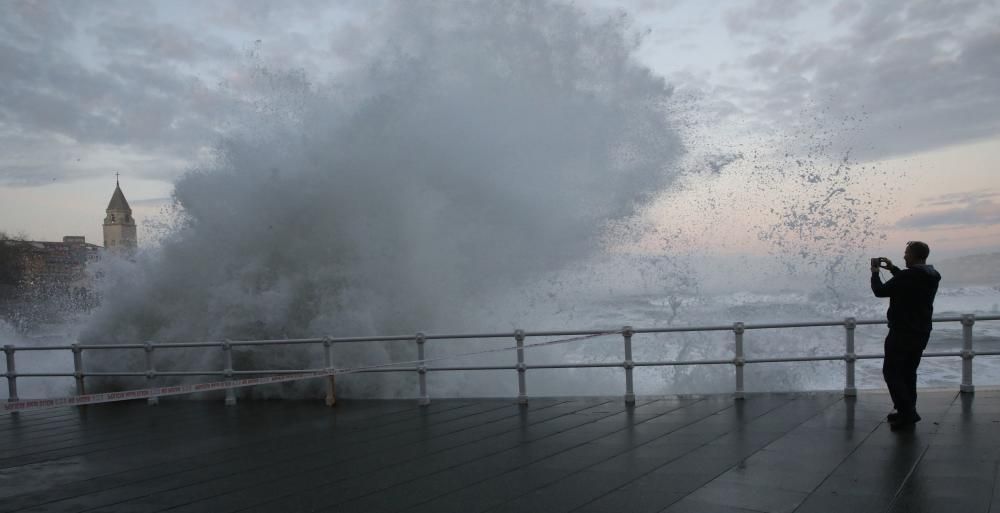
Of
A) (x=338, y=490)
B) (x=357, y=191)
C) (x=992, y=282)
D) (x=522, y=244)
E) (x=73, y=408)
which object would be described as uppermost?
(x=357, y=191)

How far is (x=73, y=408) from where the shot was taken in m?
11.0

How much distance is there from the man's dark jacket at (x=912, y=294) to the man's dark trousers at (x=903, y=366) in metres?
0.09

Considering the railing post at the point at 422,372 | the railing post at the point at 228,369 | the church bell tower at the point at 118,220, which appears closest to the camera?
the railing post at the point at 422,372

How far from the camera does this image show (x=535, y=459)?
618cm

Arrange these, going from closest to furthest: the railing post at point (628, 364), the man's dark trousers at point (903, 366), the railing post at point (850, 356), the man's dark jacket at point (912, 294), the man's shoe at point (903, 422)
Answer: the man's dark jacket at point (912, 294)
the man's dark trousers at point (903, 366)
the man's shoe at point (903, 422)
the railing post at point (850, 356)
the railing post at point (628, 364)

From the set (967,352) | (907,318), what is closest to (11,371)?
(907,318)

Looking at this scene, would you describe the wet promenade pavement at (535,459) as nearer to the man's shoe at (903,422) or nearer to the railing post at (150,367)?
the man's shoe at (903,422)

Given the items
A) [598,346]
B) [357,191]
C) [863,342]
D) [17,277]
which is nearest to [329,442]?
[357,191]

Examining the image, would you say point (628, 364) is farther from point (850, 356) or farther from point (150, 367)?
point (150, 367)

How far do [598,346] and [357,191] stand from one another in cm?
1110

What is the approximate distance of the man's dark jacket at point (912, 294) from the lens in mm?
6523

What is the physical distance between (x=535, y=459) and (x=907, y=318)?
143 inches

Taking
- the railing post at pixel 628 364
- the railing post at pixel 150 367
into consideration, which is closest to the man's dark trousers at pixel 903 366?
the railing post at pixel 628 364

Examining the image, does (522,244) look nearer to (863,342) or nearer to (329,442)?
(329,442)
